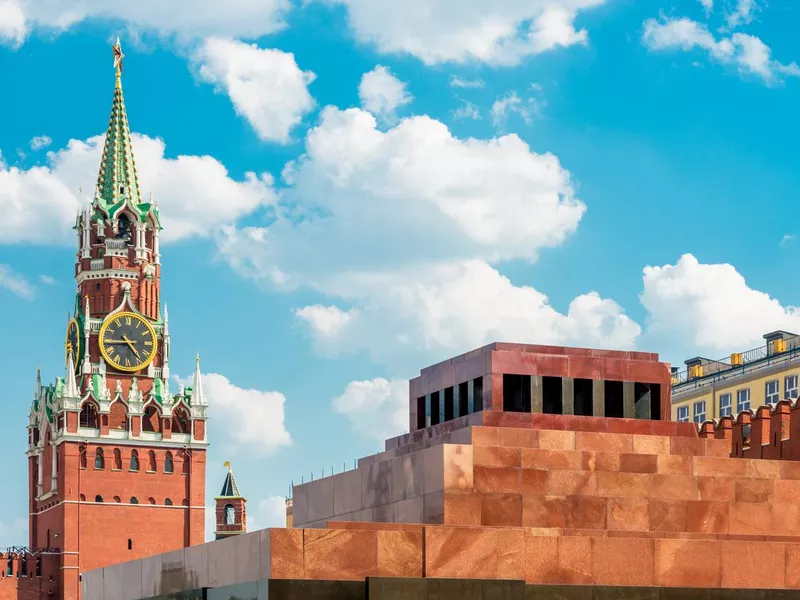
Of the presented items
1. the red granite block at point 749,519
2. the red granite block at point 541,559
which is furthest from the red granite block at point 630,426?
the red granite block at point 541,559

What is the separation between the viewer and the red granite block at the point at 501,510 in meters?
54.5

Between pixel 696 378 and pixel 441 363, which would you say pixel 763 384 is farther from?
pixel 441 363

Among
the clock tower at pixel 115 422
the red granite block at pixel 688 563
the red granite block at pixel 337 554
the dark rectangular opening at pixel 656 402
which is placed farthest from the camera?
the clock tower at pixel 115 422

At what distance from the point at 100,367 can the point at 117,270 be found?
11.1 metres

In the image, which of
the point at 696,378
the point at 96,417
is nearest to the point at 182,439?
the point at 96,417

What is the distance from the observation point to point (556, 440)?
56688 mm

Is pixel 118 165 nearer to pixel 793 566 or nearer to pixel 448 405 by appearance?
pixel 448 405

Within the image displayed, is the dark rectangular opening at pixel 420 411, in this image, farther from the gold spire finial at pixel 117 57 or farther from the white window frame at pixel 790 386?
the gold spire finial at pixel 117 57

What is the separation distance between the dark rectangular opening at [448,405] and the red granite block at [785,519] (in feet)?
39.8

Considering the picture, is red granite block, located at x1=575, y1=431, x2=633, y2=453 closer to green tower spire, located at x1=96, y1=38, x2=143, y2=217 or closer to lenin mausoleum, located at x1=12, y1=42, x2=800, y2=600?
lenin mausoleum, located at x1=12, y1=42, x2=800, y2=600

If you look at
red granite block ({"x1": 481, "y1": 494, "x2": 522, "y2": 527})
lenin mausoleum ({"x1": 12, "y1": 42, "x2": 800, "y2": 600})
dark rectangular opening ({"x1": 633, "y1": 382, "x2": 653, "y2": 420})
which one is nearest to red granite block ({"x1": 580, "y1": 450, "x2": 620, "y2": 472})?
lenin mausoleum ({"x1": 12, "y1": 42, "x2": 800, "y2": 600})

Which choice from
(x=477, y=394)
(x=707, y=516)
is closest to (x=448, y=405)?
(x=477, y=394)

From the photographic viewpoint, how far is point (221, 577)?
5266 cm

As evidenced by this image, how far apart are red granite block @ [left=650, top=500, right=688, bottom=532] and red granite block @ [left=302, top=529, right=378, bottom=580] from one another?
990 cm
